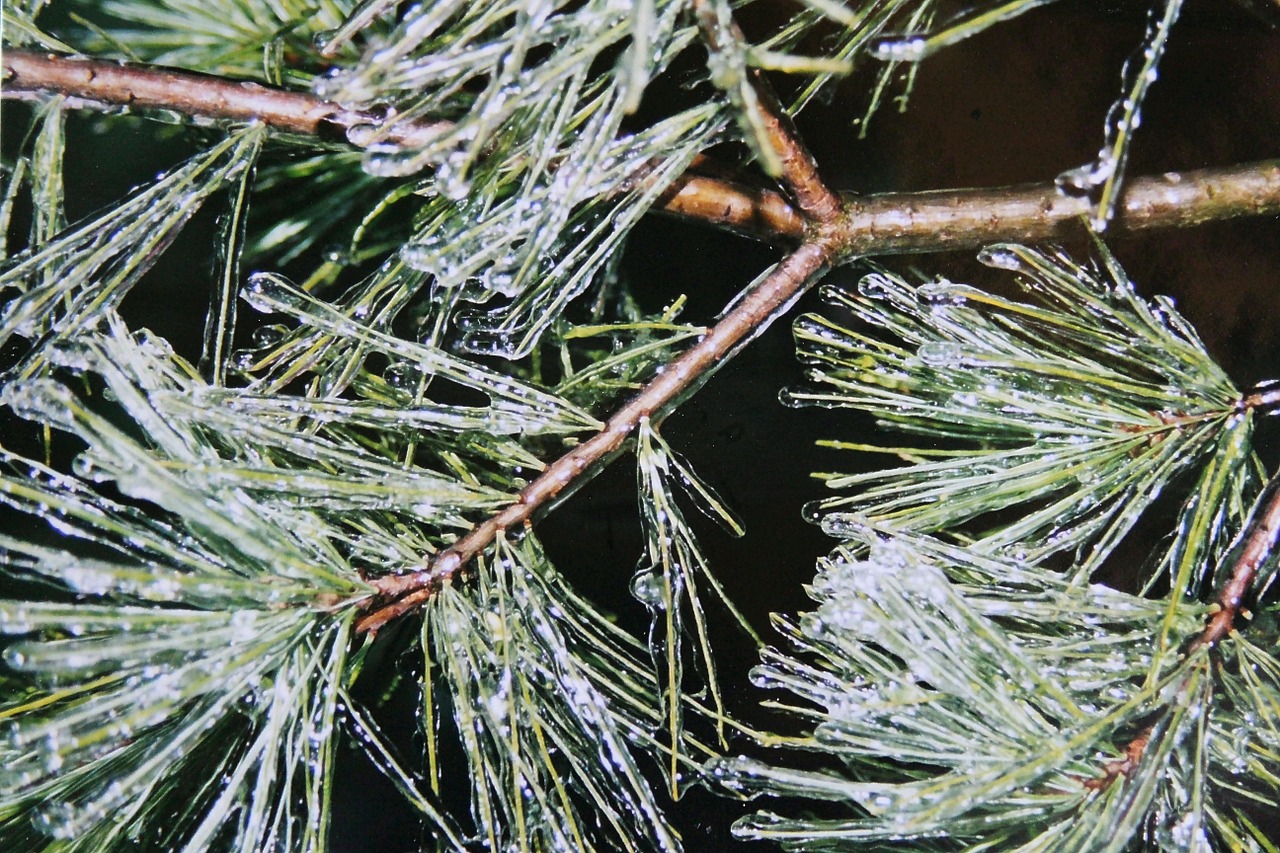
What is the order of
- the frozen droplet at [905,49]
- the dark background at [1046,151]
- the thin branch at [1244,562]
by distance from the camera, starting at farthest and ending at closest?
the dark background at [1046,151], the thin branch at [1244,562], the frozen droplet at [905,49]

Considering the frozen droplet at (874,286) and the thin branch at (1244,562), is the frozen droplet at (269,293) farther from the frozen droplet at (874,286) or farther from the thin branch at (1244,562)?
the thin branch at (1244,562)

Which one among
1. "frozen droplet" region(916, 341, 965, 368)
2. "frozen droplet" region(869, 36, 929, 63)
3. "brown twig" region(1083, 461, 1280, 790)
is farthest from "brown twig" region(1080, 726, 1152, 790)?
"frozen droplet" region(869, 36, 929, 63)

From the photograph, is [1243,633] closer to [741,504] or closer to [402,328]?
[741,504]

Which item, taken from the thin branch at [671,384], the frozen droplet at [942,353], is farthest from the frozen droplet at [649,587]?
the frozen droplet at [942,353]

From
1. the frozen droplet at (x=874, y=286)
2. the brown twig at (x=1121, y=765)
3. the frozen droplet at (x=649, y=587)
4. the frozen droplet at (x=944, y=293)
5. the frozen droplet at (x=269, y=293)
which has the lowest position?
the brown twig at (x=1121, y=765)

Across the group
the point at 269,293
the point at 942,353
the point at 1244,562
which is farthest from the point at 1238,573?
the point at 269,293

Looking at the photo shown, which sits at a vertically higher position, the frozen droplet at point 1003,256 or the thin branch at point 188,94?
the thin branch at point 188,94

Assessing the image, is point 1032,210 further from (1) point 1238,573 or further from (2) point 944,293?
(1) point 1238,573
